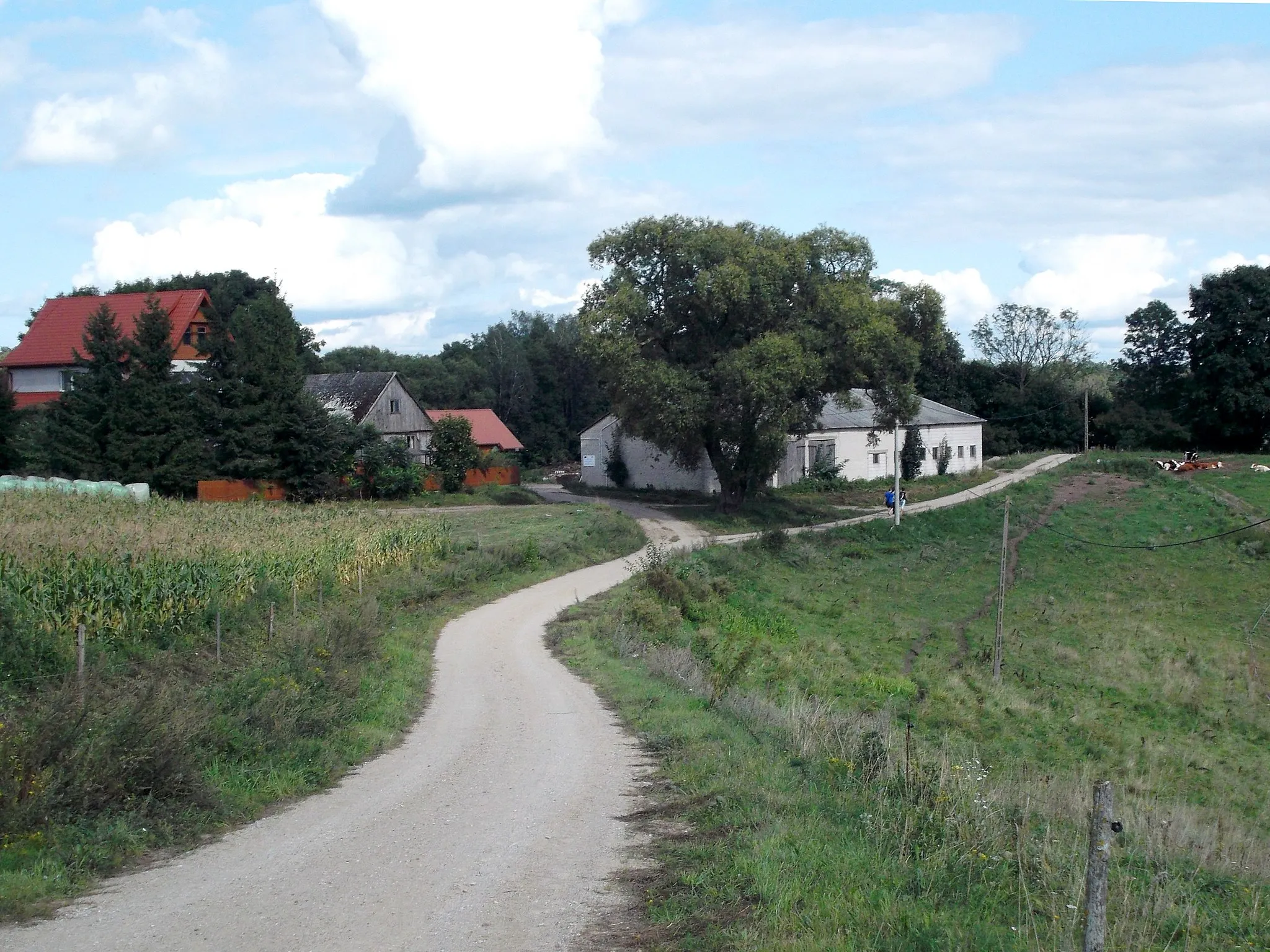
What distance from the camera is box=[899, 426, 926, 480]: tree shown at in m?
62.8

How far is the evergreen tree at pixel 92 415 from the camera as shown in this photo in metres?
45.2

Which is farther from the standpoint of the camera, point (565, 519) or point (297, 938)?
point (565, 519)

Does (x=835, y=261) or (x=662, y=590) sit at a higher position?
(x=835, y=261)

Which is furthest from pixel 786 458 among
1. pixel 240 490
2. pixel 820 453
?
pixel 240 490

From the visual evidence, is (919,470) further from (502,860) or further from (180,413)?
(502,860)

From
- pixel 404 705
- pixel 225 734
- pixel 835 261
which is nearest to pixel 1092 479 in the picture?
pixel 835 261

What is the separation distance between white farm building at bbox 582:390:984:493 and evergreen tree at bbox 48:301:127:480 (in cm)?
2394

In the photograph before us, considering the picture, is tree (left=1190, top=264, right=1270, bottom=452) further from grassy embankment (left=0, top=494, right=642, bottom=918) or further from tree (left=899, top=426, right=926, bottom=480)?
grassy embankment (left=0, top=494, right=642, bottom=918)

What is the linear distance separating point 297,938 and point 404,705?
820 cm

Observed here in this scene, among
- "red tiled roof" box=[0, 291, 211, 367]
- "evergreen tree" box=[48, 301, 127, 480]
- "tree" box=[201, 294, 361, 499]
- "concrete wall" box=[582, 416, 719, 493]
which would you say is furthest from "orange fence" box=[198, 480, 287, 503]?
"concrete wall" box=[582, 416, 719, 493]

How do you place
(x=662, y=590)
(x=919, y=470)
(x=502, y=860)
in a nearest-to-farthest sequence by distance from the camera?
1. (x=502, y=860)
2. (x=662, y=590)
3. (x=919, y=470)

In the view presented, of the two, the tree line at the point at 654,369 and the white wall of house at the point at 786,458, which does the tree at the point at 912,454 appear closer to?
the white wall of house at the point at 786,458

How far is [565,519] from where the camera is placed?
132 ft

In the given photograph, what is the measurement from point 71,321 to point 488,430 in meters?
29.8
